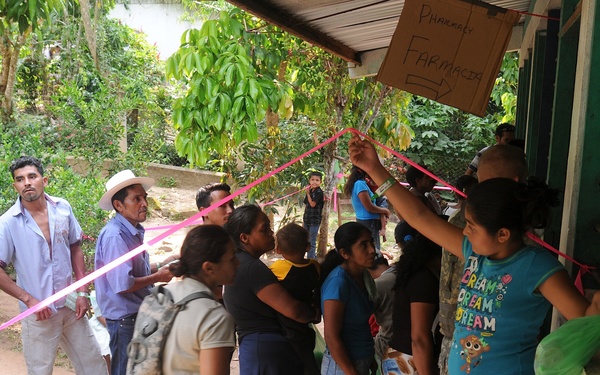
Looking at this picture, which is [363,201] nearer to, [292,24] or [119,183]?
[292,24]

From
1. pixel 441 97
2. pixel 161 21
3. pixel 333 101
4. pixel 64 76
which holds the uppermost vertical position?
pixel 161 21

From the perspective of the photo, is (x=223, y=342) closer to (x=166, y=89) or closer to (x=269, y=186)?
(x=269, y=186)

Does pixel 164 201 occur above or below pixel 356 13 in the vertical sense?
below

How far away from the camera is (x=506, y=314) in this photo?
2033mm

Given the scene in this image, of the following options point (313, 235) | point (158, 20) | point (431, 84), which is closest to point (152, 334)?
point (431, 84)

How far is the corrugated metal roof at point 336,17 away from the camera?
195 inches

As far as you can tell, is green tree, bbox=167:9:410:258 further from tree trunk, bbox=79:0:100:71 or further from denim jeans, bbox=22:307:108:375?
tree trunk, bbox=79:0:100:71

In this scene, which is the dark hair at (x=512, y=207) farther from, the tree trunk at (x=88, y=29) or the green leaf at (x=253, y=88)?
the tree trunk at (x=88, y=29)

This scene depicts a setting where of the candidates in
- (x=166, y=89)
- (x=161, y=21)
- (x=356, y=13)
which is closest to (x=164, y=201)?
(x=166, y=89)

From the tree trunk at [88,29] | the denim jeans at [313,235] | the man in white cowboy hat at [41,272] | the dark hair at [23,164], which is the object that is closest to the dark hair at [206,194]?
the man in white cowboy hat at [41,272]

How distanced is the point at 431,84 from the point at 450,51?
0.57ft

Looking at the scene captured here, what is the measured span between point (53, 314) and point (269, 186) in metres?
4.18

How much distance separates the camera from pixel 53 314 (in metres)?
A: 4.25

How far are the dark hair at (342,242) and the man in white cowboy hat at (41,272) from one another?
1.80 meters
